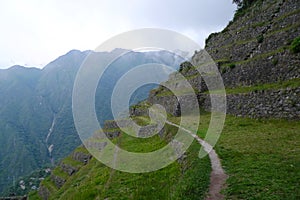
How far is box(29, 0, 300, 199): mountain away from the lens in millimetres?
7973

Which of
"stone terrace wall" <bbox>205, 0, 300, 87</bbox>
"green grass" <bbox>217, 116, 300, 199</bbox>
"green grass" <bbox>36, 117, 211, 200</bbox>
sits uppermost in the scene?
"stone terrace wall" <bbox>205, 0, 300, 87</bbox>

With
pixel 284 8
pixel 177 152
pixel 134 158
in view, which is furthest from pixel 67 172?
pixel 284 8

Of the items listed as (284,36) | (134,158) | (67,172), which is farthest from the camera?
(67,172)

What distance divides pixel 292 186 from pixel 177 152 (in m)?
7.23

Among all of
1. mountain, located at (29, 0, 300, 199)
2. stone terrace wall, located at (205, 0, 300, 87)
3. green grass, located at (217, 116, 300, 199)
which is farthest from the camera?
stone terrace wall, located at (205, 0, 300, 87)

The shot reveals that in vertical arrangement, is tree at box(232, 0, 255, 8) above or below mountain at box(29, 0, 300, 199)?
above

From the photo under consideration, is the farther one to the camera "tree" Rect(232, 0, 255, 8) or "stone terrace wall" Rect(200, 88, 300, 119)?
"tree" Rect(232, 0, 255, 8)

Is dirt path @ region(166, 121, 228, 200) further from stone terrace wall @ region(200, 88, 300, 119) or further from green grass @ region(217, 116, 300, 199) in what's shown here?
stone terrace wall @ region(200, 88, 300, 119)

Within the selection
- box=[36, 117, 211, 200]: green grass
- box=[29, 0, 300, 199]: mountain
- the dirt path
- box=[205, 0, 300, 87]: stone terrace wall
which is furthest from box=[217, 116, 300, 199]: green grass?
box=[205, 0, 300, 87]: stone terrace wall

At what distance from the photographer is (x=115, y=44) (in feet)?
54.1

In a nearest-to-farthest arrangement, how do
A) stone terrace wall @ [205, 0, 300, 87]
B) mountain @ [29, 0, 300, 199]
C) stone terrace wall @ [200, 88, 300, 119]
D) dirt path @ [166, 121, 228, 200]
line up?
dirt path @ [166, 121, 228, 200], mountain @ [29, 0, 300, 199], stone terrace wall @ [200, 88, 300, 119], stone terrace wall @ [205, 0, 300, 87]

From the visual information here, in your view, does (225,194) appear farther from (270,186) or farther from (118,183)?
(118,183)

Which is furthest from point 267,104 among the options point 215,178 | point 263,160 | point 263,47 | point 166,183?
point 215,178

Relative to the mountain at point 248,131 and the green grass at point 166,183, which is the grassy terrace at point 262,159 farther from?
the green grass at point 166,183
